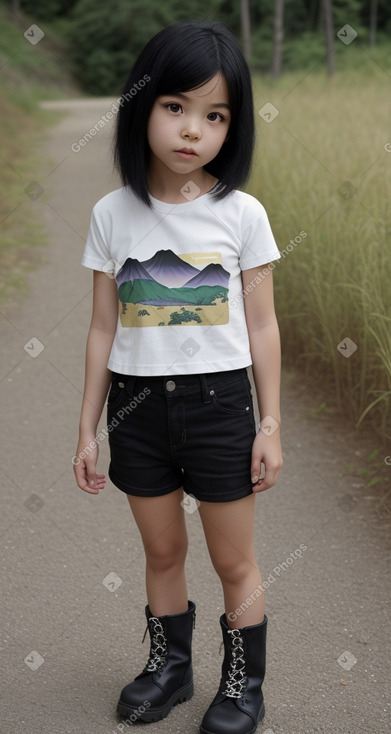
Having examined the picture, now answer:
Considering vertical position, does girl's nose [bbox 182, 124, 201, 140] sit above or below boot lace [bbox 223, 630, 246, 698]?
above

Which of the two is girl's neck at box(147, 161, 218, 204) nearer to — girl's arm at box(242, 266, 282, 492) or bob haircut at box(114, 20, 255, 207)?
bob haircut at box(114, 20, 255, 207)

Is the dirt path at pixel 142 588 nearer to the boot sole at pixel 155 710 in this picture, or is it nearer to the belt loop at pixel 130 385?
the boot sole at pixel 155 710

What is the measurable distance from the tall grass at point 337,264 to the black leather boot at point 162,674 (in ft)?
4.65

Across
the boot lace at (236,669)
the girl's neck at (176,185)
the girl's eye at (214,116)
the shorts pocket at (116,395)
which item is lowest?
the boot lace at (236,669)

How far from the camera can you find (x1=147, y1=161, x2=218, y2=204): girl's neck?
2.05 m

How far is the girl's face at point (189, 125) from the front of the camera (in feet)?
A: 6.35

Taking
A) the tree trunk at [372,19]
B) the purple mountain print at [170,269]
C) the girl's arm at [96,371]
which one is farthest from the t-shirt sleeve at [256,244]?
the tree trunk at [372,19]

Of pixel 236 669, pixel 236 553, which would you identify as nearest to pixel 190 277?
pixel 236 553

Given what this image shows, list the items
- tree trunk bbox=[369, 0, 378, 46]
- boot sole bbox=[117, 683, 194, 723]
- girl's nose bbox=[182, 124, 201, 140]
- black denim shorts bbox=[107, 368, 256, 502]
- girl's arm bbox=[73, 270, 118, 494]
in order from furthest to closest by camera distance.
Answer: tree trunk bbox=[369, 0, 378, 46]
boot sole bbox=[117, 683, 194, 723]
girl's arm bbox=[73, 270, 118, 494]
black denim shorts bbox=[107, 368, 256, 502]
girl's nose bbox=[182, 124, 201, 140]

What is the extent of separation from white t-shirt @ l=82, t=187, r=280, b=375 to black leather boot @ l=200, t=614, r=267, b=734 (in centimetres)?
68

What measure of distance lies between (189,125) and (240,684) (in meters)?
1.31

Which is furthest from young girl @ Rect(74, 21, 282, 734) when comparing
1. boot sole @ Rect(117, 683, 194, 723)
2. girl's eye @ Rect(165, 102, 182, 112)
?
boot sole @ Rect(117, 683, 194, 723)

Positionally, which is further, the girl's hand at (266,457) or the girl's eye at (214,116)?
the girl's hand at (266,457)

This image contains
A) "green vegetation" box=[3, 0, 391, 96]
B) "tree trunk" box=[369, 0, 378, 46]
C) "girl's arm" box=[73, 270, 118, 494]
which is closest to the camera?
"girl's arm" box=[73, 270, 118, 494]
